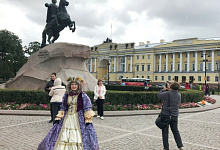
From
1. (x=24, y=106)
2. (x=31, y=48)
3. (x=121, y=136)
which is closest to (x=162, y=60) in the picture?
(x=31, y=48)

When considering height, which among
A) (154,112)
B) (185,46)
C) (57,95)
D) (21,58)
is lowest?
(154,112)

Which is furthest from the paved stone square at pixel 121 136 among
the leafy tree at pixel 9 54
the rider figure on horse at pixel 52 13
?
the leafy tree at pixel 9 54

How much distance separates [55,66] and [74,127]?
35.3ft

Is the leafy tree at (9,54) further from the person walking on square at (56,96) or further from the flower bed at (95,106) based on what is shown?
the person walking on square at (56,96)

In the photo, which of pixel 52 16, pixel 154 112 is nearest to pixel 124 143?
pixel 154 112

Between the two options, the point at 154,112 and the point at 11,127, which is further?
the point at 154,112

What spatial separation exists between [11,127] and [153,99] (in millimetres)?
9048

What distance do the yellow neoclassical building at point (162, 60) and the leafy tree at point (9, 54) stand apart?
23260 mm

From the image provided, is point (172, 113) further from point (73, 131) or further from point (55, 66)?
point (55, 66)

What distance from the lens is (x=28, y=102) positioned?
1220 centimetres

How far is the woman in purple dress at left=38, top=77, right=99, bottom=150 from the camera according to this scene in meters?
4.27

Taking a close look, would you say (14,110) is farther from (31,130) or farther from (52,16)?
(52,16)

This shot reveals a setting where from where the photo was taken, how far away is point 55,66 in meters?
14.6

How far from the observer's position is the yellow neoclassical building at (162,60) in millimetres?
67875
